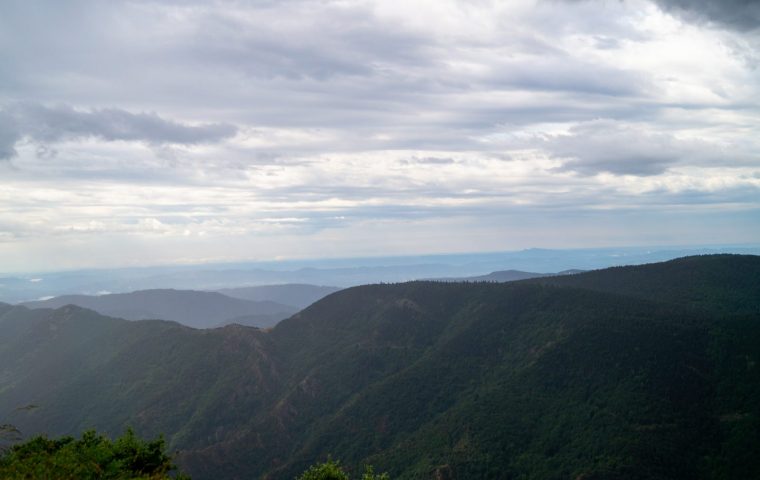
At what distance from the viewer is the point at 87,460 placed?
49.5m

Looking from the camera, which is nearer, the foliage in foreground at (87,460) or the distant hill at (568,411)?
the foliage in foreground at (87,460)

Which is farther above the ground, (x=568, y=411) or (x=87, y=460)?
(x=87, y=460)

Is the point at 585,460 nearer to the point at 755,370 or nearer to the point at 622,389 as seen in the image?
the point at 622,389

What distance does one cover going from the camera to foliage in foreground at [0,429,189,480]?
4441 centimetres

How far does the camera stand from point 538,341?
18375cm

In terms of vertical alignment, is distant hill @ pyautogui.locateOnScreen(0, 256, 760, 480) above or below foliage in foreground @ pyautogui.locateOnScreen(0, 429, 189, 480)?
below

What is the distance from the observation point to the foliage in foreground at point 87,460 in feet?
146

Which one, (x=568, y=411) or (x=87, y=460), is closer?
(x=87, y=460)

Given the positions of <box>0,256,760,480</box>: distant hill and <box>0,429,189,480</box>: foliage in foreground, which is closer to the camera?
<box>0,429,189,480</box>: foliage in foreground

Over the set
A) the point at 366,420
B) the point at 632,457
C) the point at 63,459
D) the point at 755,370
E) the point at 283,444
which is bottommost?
the point at 283,444

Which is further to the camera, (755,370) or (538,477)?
(755,370)

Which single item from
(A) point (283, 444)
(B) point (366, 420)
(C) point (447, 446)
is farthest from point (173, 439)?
(C) point (447, 446)

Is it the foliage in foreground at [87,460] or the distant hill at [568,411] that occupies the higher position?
the foliage in foreground at [87,460]

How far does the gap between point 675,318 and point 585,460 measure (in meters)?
72.6
